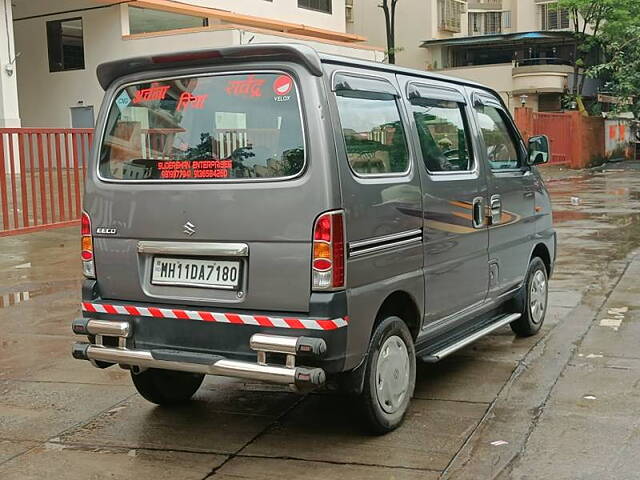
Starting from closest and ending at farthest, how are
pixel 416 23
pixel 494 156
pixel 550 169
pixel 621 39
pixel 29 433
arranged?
pixel 29 433
pixel 494 156
pixel 550 169
pixel 621 39
pixel 416 23

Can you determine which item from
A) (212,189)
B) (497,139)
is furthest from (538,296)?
(212,189)

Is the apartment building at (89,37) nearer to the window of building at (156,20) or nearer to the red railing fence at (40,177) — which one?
the window of building at (156,20)

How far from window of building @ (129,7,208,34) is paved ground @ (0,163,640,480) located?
23.6 meters

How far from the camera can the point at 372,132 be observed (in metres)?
4.78

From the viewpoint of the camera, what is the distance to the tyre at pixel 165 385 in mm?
5262

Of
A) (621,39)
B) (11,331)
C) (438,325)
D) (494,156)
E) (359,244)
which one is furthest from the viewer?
(621,39)

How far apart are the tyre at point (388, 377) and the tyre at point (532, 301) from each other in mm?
2109

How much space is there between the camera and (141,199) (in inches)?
184

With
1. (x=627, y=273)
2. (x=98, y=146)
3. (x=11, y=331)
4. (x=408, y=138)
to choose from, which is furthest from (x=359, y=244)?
(x=627, y=273)

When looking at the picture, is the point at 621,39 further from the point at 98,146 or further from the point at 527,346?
the point at 98,146

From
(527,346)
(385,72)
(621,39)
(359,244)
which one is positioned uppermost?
(621,39)

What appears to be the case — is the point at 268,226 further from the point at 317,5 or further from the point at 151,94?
the point at 317,5

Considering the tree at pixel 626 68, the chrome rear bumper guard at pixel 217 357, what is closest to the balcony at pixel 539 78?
the tree at pixel 626 68

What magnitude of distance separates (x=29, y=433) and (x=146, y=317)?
1094 mm
